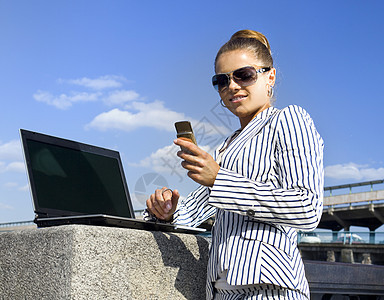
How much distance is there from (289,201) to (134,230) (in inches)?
27.8

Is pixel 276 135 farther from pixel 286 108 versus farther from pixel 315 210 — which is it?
pixel 315 210

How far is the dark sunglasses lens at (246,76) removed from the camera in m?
2.04

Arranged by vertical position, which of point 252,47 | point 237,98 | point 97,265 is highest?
point 252,47

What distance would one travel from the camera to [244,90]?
2.07m

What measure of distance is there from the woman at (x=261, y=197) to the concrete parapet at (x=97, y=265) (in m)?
0.27

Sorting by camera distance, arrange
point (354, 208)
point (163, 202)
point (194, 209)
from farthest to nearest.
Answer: point (354, 208), point (194, 209), point (163, 202)

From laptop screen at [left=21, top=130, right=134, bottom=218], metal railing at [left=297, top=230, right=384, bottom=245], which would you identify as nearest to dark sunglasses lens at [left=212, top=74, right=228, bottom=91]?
laptop screen at [left=21, top=130, right=134, bottom=218]

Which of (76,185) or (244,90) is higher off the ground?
(244,90)

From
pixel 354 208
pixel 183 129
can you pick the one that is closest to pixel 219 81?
pixel 183 129

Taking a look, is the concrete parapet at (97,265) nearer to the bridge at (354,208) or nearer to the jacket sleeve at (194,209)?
the jacket sleeve at (194,209)

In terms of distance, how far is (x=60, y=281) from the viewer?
190 centimetres

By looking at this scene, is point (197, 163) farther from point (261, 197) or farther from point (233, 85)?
point (233, 85)

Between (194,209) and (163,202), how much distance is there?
21 centimetres

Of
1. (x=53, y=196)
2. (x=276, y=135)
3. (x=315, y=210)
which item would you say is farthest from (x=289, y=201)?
(x=53, y=196)
